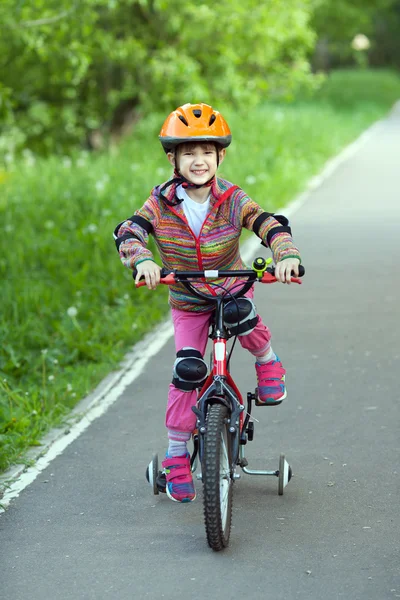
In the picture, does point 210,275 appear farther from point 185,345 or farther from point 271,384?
point 271,384

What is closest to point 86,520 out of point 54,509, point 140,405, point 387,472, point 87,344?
point 54,509

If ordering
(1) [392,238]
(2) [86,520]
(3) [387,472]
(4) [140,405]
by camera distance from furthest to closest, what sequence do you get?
(1) [392,238]
(4) [140,405]
(3) [387,472]
(2) [86,520]

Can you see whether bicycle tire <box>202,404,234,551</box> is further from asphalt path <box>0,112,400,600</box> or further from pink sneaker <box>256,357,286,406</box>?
pink sneaker <box>256,357,286,406</box>

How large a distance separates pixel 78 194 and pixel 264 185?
10.7 feet

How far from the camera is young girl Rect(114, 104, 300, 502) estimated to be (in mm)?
5465

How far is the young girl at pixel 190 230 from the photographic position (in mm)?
5465

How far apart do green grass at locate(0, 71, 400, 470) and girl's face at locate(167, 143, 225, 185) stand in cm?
216

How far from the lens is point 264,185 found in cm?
1762

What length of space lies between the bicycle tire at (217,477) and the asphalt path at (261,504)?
13cm

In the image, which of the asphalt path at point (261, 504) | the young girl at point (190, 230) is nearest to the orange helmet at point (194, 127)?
the young girl at point (190, 230)

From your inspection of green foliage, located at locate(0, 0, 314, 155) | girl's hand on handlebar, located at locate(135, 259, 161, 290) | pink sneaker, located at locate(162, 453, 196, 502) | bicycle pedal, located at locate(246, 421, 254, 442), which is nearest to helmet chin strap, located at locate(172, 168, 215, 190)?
girl's hand on handlebar, located at locate(135, 259, 161, 290)

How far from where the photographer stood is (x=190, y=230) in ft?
18.1

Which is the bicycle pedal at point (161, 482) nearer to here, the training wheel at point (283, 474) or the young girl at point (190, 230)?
the young girl at point (190, 230)

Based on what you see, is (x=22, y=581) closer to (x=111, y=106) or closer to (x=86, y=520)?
(x=86, y=520)
